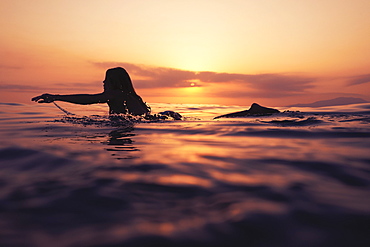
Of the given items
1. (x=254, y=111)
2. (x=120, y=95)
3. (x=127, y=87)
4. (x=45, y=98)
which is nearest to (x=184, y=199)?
(x=45, y=98)

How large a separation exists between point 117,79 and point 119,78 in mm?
68

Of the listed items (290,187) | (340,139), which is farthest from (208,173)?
(340,139)

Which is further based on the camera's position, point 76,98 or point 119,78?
point 119,78

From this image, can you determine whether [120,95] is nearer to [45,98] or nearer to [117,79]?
[117,79]

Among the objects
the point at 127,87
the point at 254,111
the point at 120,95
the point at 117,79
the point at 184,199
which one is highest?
the point at 117,79

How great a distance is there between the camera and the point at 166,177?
6.14 feet

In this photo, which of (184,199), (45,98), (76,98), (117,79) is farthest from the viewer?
(117,79)

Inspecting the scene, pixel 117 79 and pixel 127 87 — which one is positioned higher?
pixel 117 79

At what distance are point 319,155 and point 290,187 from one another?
1.20 meters

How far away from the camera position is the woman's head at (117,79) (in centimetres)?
731

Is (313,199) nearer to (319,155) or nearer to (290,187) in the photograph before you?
(290,187)

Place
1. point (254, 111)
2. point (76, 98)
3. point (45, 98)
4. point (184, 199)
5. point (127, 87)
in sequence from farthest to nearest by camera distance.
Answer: point (254, 111)
point (127, 87)
point (76, 98)
point (45, 98)
point (184, 199)

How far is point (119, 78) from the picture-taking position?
7.38m

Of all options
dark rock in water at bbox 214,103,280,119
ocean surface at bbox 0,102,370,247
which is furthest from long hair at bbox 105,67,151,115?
ocean surface at bbox 0,102,370,247
